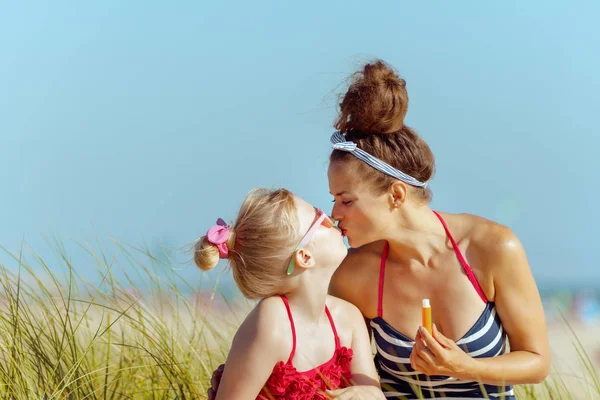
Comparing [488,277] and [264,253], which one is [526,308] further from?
[264,253]

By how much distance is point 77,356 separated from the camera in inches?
164

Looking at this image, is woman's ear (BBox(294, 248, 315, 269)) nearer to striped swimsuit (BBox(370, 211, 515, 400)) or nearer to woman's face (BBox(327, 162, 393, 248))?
woman's face (BBox(327, 162, 393, 248))

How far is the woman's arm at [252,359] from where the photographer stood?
10.6 feet

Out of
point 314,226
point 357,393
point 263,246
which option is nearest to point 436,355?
point 357,393

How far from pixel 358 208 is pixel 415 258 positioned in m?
0.45

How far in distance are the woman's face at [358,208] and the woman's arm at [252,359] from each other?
0.58 m

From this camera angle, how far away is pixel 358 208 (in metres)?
3.56

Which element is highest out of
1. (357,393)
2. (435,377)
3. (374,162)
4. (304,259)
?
(374,162)

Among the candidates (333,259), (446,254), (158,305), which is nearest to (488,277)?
(446,254)

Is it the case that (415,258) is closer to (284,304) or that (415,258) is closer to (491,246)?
(491,246)

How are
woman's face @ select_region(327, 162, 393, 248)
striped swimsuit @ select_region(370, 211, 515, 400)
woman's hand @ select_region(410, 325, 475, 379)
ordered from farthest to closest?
striped swimsuit @ select_region(370, 211, 515, 400) → woman's face @ select_region(327, 162, 393, 248) → woman's hand @ select_region(410, 325, 475, 379)

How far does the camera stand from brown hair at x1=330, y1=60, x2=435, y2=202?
144 inches

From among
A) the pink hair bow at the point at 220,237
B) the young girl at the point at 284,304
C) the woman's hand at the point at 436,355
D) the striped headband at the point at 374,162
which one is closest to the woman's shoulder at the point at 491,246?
the striped headband at the point at 374,162

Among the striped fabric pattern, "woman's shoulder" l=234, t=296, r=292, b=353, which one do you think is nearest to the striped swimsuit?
the striped fabric pattern
